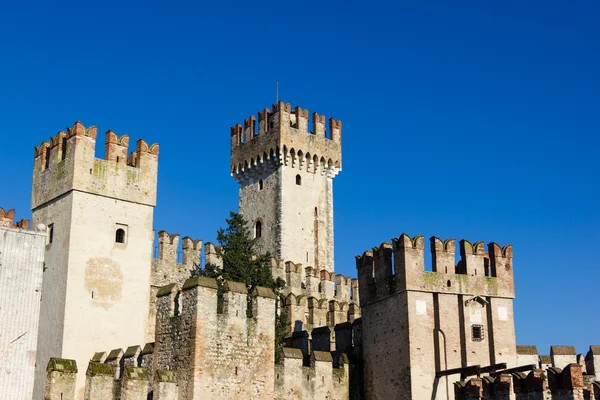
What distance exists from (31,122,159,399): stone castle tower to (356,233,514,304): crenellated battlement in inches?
368

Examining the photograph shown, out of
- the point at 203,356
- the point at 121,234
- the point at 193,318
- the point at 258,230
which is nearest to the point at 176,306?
the point at 193,318

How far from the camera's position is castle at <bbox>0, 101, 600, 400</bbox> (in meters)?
29.0

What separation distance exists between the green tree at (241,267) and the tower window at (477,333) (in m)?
8.43

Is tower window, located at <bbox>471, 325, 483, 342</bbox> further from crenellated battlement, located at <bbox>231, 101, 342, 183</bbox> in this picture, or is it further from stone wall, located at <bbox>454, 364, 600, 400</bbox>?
crenellated battlement, located at <bbox>231, 101, 342, 183</bbox>

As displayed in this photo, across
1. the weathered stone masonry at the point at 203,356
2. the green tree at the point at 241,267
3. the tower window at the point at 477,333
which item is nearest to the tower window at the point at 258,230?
the green tree at the point at 241,267

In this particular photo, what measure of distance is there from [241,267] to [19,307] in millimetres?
11627

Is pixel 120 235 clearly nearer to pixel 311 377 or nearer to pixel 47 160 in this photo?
pixel 47 160

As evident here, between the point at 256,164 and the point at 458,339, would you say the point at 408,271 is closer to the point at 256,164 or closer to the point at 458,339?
the point at 458,339

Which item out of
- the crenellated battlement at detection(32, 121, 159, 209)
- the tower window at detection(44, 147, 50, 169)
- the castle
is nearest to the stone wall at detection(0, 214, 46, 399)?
the castle

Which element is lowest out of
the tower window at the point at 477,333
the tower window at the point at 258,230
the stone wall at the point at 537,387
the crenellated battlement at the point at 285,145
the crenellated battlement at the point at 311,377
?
the stone wall at the point at 537,387

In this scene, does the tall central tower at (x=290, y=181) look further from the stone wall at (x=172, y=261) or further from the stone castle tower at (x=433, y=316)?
the stone castle tower at (x=433, y=316)

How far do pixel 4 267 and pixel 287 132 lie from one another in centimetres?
2768

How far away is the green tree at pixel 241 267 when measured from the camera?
40.2 metres

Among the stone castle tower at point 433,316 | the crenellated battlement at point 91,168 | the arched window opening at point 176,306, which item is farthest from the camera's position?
the crenellated battlement at point 91,168
